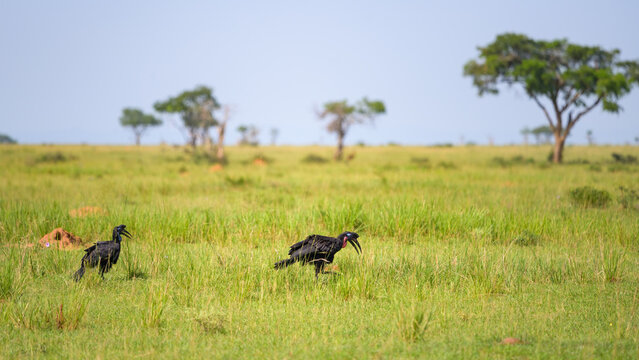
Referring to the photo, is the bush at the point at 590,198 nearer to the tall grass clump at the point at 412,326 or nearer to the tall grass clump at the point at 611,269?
the tall grass clump at the point at 611,269

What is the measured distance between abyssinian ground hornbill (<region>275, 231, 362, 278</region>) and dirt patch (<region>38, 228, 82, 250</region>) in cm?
428

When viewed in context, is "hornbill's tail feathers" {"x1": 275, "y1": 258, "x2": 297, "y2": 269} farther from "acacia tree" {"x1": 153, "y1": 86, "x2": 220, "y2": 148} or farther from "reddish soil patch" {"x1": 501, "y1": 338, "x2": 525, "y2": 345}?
"acacia tree" {"x1": 153, "y1": 86, "x2": 220, "y2": 148}

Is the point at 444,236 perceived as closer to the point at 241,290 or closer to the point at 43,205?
the point at 241,290

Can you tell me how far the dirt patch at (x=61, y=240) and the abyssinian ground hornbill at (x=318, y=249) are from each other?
428cm

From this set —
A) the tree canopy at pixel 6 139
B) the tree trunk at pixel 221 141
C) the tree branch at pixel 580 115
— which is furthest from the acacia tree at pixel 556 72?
the tree canopy at pixel 6 139

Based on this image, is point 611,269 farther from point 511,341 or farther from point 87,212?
point 87,212

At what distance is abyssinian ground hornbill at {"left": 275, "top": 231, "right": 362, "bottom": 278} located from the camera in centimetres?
600

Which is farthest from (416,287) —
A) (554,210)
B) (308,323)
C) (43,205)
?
(43,205)

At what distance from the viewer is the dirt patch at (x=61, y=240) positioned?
26.9ft

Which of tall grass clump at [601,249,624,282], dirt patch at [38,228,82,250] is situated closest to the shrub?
tall grass clump at [601,249,624,282]

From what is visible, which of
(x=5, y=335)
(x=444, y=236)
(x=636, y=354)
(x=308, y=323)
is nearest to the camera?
(x=636, y=354)

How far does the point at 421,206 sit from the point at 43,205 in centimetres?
821

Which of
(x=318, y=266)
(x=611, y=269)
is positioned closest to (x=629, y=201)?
(x=611, y=269)

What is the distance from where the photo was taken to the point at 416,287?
18.7 feet
